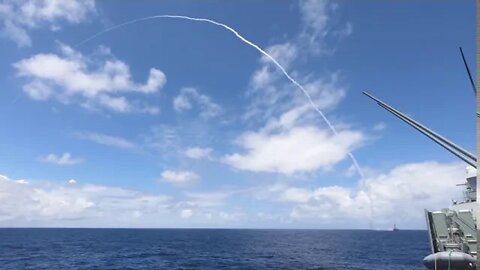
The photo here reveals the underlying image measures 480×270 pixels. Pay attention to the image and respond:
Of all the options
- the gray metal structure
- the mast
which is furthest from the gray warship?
the mast

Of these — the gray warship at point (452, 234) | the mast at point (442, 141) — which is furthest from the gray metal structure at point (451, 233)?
the mast at point (442, 141)

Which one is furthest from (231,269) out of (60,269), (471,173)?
(471,173)

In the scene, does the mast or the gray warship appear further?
the gray warship

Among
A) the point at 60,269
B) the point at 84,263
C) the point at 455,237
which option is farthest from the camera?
the point at 84,263

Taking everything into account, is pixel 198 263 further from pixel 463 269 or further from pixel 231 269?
pixel 463 269

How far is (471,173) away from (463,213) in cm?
1158

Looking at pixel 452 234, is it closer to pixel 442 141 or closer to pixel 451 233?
pixel 451 233

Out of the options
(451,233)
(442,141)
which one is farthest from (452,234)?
(442,141)

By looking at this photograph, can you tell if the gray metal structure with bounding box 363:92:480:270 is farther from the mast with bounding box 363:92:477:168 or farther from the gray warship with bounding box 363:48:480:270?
the mast with bounding box 363:92:477:168

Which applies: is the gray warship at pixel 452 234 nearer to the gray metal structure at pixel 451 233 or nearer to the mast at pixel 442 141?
the gray metal structure at pixel 451 233

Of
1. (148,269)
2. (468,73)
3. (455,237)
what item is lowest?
(148,269)

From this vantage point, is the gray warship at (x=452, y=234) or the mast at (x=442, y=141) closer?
the mast at (x=442, y=141)

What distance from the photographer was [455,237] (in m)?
52.1

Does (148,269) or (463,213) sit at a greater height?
(463,213)
